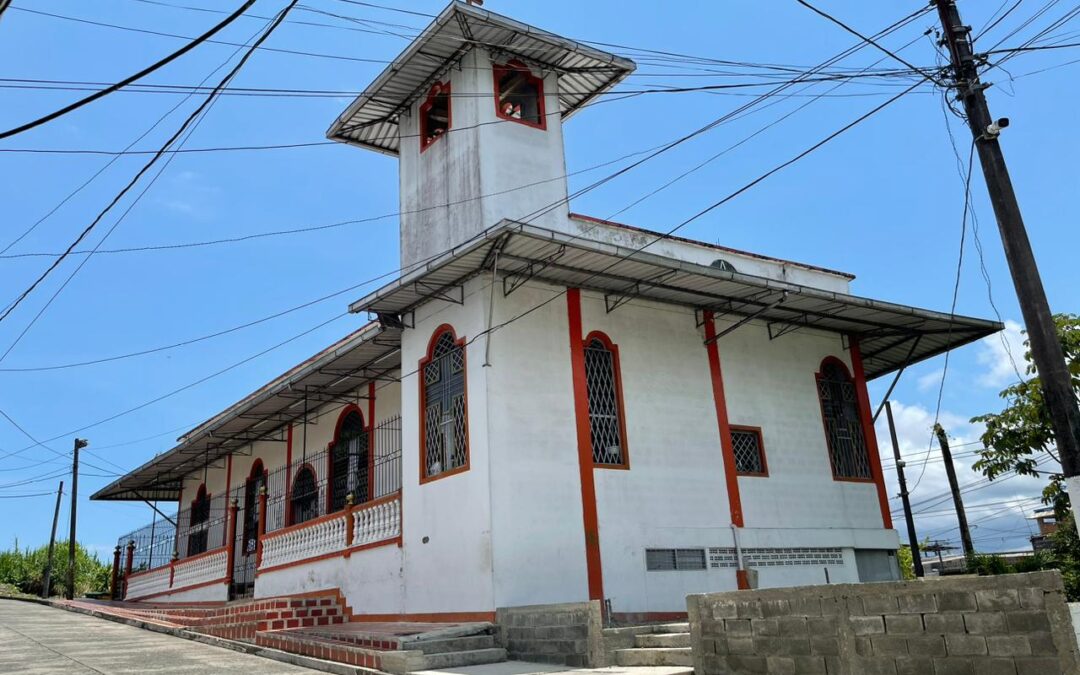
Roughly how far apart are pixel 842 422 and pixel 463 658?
9382 millimetres

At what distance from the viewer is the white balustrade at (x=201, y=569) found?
61.1 feet

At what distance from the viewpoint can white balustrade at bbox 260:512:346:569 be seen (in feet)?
46.0

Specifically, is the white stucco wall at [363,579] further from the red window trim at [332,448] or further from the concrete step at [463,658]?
the red window trim at [332,448]

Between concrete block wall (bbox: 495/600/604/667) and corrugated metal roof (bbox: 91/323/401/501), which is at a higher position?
corrugated metal roof (bbox: 91/323/401/501)

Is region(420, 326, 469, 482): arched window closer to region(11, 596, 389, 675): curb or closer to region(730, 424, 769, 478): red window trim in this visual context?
region(11, 596, 389, 675): curb

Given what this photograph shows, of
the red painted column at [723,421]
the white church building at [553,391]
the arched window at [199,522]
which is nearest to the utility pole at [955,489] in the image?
the white church building at [553,391]

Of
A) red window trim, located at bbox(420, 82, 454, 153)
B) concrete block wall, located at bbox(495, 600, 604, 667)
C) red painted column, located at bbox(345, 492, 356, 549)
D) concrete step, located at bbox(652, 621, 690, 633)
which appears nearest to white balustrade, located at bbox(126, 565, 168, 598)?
red painted column, located at bbox(345, 492, 356, 549)

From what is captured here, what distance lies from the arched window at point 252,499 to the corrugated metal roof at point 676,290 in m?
9.63

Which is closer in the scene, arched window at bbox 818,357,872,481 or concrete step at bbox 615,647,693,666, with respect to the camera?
concrete step at bbox 615,647,693,666

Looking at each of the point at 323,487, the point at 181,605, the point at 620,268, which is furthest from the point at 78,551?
the point at 620,268

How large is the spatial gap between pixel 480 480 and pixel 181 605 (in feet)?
39.2

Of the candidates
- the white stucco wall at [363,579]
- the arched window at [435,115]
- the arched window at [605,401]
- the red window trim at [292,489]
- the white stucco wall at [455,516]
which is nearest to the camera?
the white stucco wall at [455,516]

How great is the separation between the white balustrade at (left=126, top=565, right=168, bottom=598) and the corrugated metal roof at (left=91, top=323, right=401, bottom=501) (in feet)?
9.25

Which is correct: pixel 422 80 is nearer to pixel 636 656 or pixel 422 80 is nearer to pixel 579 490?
pixel 579 490
